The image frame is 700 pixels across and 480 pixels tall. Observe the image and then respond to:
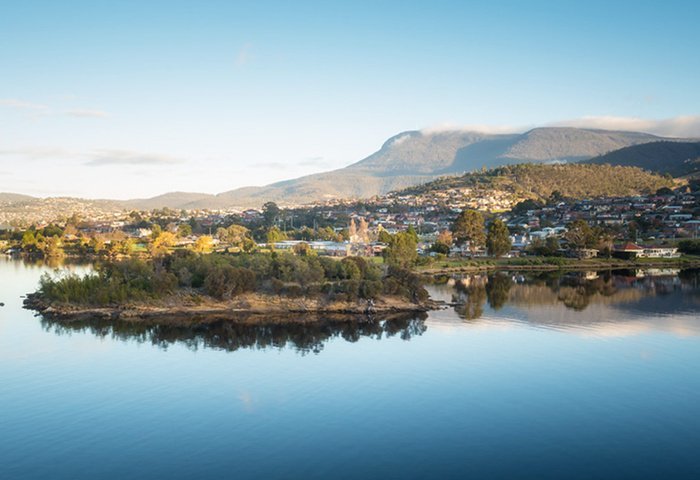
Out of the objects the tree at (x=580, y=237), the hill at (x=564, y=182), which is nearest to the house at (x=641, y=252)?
the tree at (x=580, y=237)

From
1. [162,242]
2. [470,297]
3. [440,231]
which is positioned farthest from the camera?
[440,231]

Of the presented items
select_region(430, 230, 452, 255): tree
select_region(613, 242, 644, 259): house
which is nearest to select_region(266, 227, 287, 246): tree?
select_region(430, 230, 452, 255): tree

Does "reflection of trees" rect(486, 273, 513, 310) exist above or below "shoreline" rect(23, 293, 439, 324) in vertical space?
below

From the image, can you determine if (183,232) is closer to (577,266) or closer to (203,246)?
(203,246)

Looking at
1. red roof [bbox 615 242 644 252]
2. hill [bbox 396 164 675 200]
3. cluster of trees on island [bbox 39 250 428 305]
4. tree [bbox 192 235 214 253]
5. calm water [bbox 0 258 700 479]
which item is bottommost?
calm water [bbox 0 258 700 479]

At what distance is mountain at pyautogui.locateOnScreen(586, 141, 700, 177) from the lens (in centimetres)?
13025

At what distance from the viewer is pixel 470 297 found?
31.3m

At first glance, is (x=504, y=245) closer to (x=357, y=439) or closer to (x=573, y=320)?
(x=573, y=320)

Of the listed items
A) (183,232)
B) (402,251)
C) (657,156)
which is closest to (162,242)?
(183,232)

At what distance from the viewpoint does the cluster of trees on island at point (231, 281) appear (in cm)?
2772

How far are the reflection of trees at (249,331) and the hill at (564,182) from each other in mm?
71641

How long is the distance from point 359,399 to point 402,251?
25.2 meters

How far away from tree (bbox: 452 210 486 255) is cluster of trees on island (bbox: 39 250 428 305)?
1789 centimetres

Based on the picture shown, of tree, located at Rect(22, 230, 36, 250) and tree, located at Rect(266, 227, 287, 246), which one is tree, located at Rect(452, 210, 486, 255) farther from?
tree, located at Rect(22, 230, 36, 250)
